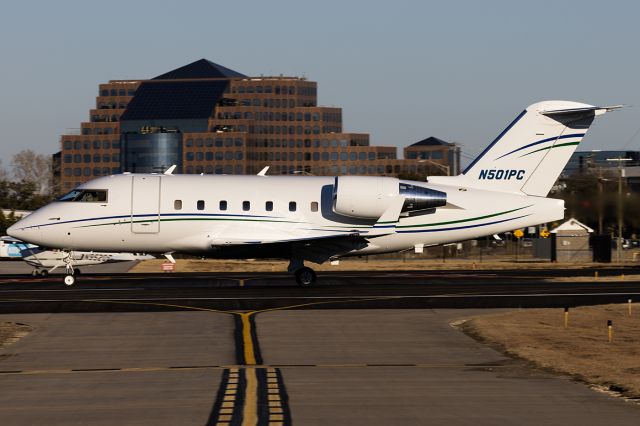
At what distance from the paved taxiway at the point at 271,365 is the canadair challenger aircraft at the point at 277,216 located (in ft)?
A: 8.56

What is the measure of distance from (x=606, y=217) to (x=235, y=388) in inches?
1686

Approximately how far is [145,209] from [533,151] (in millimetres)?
15959

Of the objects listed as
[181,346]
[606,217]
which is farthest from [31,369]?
[606,217]

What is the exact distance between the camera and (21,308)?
3294 cm

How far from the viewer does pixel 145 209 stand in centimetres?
4056

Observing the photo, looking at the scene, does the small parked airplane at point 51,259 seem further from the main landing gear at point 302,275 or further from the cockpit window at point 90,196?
the main landing gear at point 302,275

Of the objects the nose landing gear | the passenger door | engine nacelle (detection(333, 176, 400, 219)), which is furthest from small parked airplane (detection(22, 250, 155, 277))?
engine nacelle (detection(333, 176, 400, 219))

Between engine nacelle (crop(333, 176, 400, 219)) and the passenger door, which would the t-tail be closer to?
engine nacelle (crop(333, 176, 400, 219))

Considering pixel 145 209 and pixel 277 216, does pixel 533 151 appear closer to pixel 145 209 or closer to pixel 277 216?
pixel 277 216

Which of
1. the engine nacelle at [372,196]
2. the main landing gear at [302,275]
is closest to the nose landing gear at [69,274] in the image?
the main landing gear at [302,275]

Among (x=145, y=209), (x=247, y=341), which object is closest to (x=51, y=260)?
(x=145, y=209)

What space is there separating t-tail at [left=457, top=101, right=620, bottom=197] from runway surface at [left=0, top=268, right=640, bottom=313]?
4.22m

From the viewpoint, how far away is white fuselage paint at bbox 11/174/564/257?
40.5 meters

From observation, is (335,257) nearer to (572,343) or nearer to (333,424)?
(572,343)
